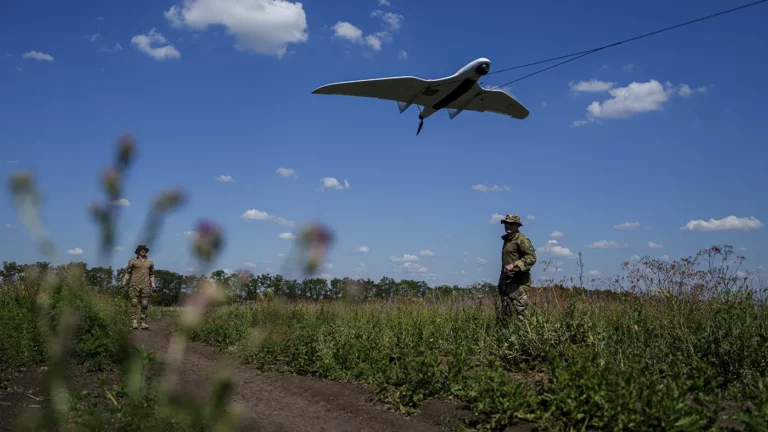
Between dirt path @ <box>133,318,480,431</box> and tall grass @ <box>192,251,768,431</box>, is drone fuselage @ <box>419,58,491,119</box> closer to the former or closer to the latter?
tall grass @ <box>192,251,768,431</box>

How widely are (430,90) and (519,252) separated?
563 cm

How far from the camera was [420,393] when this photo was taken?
539cm

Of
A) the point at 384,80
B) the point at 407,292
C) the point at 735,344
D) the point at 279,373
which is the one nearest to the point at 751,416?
the point at 735,344

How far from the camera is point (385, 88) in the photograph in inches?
478

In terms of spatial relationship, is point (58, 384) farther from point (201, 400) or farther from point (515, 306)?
point (515, 306)

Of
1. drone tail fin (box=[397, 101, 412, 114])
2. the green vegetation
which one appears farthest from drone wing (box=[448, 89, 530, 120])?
the green vegetation

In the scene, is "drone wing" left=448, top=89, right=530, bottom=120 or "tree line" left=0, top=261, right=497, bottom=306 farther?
"drone wing" left=448, top=89, right=530, bottom=120

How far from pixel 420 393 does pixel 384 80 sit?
7.76 meters

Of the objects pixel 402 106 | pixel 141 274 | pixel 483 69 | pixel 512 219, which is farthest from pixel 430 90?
pixel 141 274

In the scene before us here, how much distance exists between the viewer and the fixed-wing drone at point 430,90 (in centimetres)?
1101

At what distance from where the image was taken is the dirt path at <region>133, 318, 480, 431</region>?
196 inches

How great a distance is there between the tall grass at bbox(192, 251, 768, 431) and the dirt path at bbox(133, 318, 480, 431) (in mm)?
210

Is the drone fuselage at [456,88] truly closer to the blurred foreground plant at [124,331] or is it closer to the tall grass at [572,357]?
the tall grass at [572,357]

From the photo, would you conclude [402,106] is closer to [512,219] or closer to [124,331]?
[512,219]
